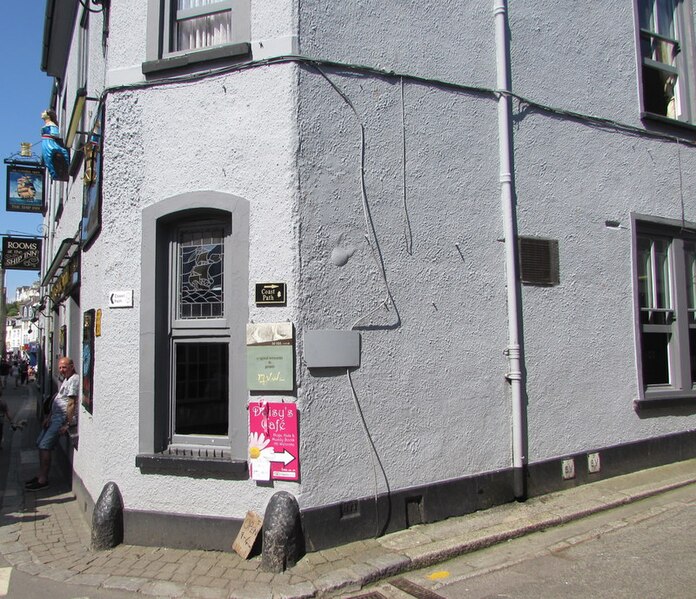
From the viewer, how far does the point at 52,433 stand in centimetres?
763

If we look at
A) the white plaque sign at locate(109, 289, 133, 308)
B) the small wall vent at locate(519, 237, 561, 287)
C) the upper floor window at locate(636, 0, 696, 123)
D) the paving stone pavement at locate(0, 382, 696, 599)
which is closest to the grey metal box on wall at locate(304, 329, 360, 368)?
the paving stone pavement at locate(0, 382, 696, 599)

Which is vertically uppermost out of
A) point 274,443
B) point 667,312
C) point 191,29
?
point 191,29

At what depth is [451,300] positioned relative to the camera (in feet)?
19.4

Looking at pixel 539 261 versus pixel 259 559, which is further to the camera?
pixel 539 261

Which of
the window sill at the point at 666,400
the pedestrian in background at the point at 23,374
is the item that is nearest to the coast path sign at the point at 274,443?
the window sill at the point at 666,400

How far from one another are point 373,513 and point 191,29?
496 centimetres

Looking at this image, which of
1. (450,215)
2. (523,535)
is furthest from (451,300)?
(523,535)

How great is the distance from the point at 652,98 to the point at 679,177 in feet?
3.80

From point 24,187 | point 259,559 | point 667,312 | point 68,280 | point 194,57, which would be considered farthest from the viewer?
point 24,187

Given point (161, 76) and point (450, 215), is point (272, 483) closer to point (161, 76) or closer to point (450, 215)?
point (450, 215)

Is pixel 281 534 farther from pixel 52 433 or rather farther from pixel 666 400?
pixel 666 400

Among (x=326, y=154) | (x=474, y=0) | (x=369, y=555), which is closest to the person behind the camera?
(x=369, y=555)

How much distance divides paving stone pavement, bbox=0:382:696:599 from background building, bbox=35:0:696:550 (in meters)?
0.19

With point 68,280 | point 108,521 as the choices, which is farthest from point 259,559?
point 68,280
